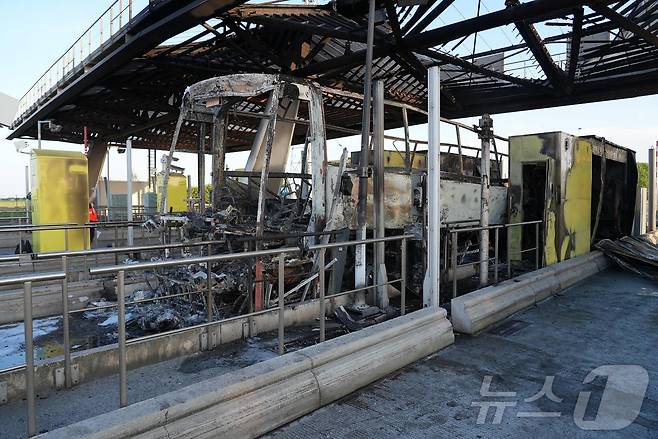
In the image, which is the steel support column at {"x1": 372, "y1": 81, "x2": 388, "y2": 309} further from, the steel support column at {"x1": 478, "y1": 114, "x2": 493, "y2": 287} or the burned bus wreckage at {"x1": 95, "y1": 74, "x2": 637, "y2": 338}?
the steel support column at {"x1": 478, "y1": 114, "x2": 493, "y2": 287}

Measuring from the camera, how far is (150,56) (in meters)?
13.9

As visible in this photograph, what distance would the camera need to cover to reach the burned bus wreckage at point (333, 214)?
535 cm

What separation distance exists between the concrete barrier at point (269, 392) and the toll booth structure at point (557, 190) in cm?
391

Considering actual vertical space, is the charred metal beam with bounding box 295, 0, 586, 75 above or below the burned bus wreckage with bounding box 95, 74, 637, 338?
above

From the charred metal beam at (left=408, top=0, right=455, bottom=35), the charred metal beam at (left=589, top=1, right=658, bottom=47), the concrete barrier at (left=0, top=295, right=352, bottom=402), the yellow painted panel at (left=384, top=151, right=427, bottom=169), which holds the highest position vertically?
the charred metal beam at (left=408, top=0, right=455, bottom=35)

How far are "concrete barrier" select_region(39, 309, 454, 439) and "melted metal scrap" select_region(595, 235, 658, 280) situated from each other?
6.71m

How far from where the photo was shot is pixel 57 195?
405 inches

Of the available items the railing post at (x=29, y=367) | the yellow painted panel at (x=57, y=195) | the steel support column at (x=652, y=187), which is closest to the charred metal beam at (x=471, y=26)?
the steel support column at (x=652, y=187)

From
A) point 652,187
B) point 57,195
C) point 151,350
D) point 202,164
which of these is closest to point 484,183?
point 202,164

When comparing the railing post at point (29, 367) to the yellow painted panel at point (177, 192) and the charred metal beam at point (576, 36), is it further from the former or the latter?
the yellow painted panel at point (177, 192)

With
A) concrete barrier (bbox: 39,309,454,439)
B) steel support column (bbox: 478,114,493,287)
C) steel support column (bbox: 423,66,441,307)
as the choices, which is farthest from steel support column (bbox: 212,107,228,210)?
steel support column (bbox: 478,114,493,287)

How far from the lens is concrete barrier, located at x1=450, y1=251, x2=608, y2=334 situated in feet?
17.1

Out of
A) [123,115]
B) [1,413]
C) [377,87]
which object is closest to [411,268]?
[377,87]

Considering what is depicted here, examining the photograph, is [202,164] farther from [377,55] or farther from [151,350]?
[377,55]
